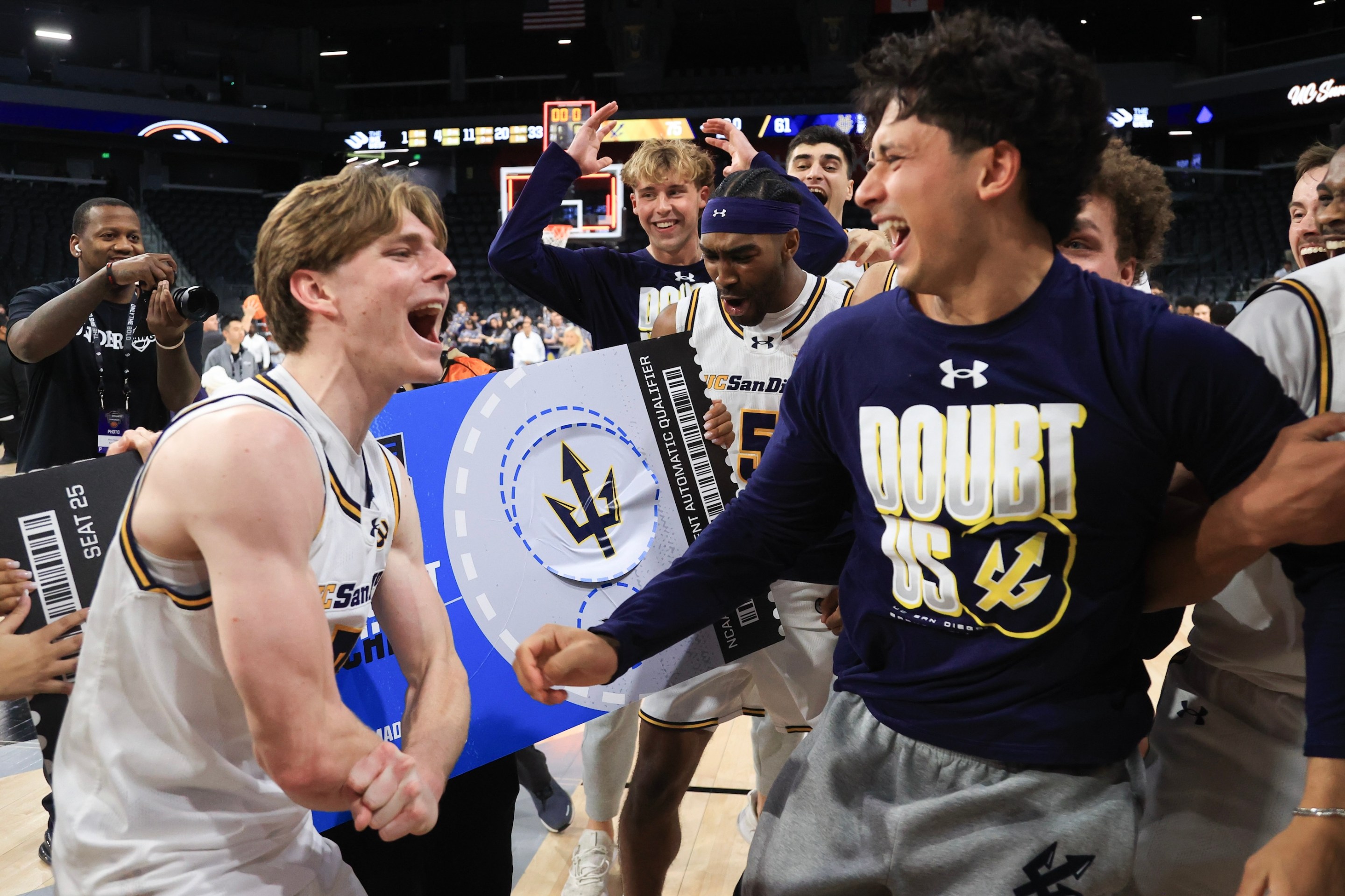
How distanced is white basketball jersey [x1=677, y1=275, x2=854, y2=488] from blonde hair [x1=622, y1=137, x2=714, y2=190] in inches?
39.1

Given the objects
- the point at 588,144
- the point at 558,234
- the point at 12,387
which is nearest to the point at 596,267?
the point at 588,144

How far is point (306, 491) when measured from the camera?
1456mm

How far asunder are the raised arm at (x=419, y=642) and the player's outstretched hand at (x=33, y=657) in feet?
1.78

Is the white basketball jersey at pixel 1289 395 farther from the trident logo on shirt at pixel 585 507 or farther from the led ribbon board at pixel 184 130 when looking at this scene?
the led ribbon board at pixel 184 130

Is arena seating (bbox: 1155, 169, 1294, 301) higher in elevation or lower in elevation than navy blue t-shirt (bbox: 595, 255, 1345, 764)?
higher

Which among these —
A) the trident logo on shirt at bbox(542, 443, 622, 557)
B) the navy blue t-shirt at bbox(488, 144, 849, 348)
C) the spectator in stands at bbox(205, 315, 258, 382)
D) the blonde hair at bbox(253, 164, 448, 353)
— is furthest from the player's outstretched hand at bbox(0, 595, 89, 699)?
the spectator in stands at bbox(205, 315, 258, 382)

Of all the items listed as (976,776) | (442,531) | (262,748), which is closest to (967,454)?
(976,776)

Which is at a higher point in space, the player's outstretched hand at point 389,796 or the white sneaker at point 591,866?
the player's outstretched hand at point 389,796

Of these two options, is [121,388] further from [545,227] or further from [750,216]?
[750,216]

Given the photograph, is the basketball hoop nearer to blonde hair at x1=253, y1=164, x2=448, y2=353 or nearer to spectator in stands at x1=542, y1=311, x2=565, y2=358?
spectator in stands at x1=542, y1=311, x2=565, y2=358

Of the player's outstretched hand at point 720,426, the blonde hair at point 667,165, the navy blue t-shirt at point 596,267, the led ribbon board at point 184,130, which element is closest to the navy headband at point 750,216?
the player's outstretched hand at point 720,426

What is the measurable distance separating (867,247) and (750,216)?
2.16 meters

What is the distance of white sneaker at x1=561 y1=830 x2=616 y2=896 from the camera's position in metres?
3.05

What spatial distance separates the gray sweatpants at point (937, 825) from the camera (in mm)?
1352
